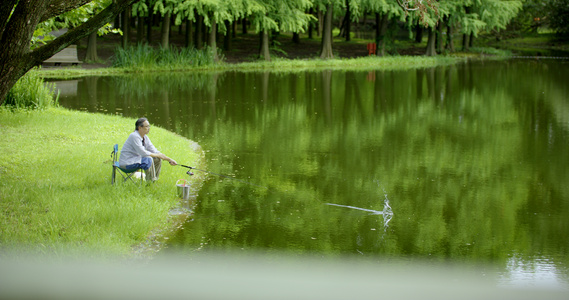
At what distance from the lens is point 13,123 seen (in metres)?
14.0

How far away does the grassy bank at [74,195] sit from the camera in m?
6.98

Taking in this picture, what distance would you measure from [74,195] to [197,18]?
108 ft

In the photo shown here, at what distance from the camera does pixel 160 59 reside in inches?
1375

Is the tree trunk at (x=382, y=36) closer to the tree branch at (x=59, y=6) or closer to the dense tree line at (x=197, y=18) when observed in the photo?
the dense tree line at (x=197, y=18)

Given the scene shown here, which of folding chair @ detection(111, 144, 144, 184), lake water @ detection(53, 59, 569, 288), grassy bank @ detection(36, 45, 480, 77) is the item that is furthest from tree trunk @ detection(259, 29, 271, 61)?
folding chair @ detection(111, 144, 144, 184)

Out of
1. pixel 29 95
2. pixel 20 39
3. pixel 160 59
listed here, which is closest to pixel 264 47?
pixel 160 59

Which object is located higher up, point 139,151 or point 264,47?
point 264,47

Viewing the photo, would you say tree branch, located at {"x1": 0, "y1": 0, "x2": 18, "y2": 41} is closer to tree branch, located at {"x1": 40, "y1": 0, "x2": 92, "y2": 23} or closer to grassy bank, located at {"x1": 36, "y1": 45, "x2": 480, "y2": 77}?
tree branch, located at {"x1": 40, "y1": 0, "x2": 92, "y2": 23}

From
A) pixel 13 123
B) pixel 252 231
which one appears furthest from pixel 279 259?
pixel 13 123

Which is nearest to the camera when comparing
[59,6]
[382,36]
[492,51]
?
[59,6]

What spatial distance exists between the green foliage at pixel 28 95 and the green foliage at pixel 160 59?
16.7 metres

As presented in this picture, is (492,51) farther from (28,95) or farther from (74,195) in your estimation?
(74,195)

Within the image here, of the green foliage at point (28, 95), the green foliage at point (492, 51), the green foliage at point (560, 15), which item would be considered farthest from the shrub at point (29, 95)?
the green foliage at point (560, 15)

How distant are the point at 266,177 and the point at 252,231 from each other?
287 cm
